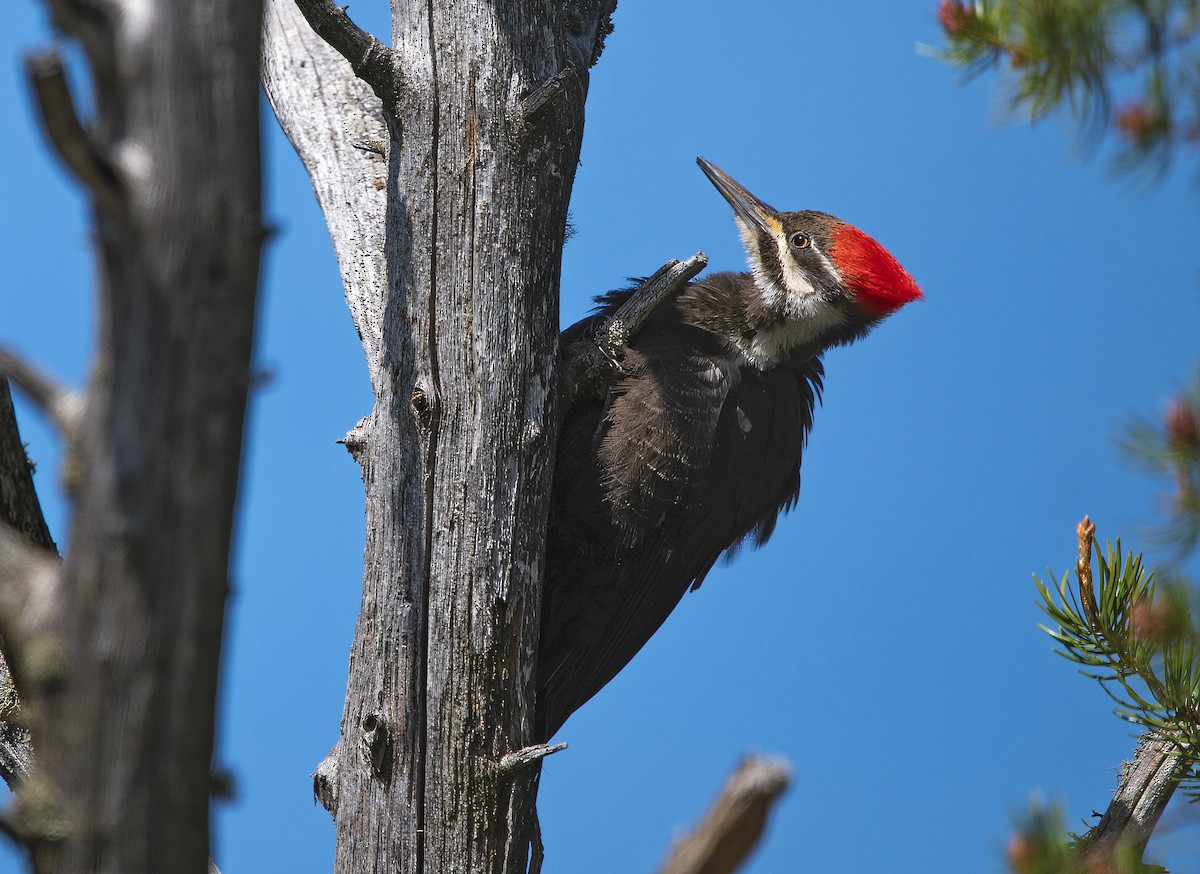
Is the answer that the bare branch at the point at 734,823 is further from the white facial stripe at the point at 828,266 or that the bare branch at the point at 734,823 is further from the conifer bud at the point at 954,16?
the white facial stripe at the point at 828,266

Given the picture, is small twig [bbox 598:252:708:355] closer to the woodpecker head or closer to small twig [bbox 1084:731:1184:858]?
the woodpecker head

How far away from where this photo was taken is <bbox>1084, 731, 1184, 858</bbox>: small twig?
1.94 metres

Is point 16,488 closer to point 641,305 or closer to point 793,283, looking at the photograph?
point 641,305

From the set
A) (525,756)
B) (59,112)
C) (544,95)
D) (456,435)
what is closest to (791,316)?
(544,95)

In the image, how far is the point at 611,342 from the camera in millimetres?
2729

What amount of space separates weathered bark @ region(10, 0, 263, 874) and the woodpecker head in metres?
2.04

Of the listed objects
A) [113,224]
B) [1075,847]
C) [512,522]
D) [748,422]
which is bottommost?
[1075,847]

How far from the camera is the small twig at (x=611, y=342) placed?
268 centimetres

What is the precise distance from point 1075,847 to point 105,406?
1.71 m

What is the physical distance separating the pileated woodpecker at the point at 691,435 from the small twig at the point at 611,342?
0.05 m

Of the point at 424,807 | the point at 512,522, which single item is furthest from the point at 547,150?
the point at 424,807

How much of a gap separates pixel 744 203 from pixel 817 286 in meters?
0.40

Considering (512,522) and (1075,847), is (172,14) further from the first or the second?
(1075,847)

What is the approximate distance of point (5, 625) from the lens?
3.78ft
